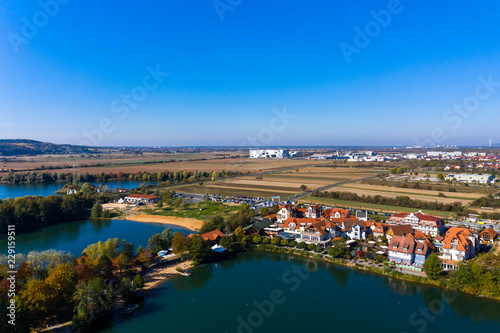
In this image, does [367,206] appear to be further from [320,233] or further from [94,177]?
[94,177]

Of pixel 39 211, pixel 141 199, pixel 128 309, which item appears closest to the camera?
pixel 128 309

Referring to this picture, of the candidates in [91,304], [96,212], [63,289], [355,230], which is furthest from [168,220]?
[355,230]

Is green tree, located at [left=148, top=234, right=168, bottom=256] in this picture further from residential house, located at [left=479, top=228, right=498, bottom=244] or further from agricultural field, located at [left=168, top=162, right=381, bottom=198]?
residential house, located at [left=479, top=228, right=498, bottom=244]

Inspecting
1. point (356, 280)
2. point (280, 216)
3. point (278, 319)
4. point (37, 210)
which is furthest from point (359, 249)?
point (37, 210)

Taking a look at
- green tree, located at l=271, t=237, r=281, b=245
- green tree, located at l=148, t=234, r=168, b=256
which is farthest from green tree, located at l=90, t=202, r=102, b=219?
green tree, located at l=271, t=237, r=281, b=245

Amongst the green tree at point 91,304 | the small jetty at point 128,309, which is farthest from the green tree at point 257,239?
the green tree at point 91,304

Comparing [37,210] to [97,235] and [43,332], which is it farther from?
[43,332]

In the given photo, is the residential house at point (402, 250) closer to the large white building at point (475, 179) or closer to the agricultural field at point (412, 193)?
the agricultural field at point (412, 193)
